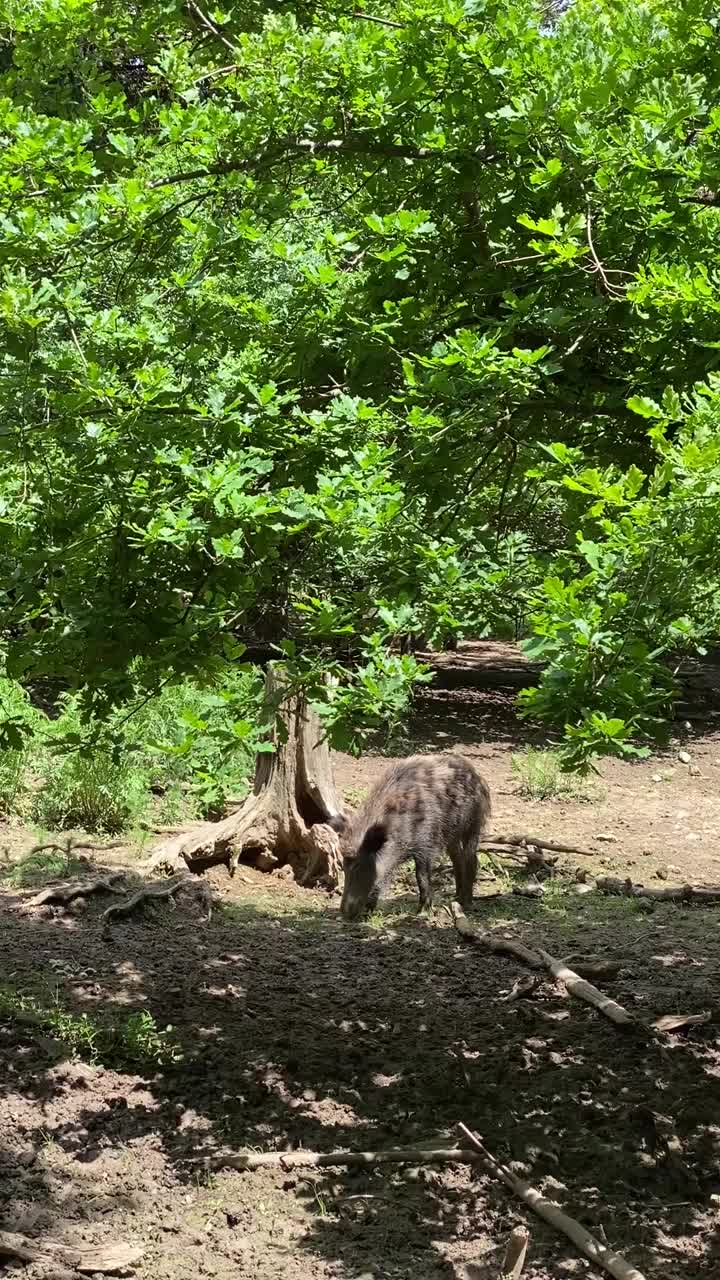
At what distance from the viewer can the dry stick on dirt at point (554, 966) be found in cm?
604

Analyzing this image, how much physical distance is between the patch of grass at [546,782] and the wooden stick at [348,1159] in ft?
22.4

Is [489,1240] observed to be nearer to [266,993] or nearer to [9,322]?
[266,993]

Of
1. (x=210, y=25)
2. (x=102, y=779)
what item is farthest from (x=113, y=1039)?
(x=210, y=25)

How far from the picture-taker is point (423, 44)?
4035mm

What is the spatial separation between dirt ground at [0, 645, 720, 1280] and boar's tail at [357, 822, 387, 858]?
484mm

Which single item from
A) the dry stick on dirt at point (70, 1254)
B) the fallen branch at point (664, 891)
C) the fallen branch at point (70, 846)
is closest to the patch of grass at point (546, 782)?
the fallen branch at point (664, 891)

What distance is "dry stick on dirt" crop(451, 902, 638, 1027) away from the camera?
6043 millimetres

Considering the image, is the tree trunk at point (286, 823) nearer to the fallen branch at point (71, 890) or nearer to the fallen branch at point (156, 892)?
the fallen branch at point (156, 892)

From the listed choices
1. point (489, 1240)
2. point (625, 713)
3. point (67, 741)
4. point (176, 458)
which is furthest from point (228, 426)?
point (489, 1240)

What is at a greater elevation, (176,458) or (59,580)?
(176,458)

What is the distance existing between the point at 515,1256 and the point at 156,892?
4.17m

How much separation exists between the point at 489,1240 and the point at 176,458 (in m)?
2.92

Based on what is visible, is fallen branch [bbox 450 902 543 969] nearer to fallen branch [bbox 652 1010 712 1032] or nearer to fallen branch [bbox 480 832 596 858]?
fallen branch [bbox 652 1010 712 1032]

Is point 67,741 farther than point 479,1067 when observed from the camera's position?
No
